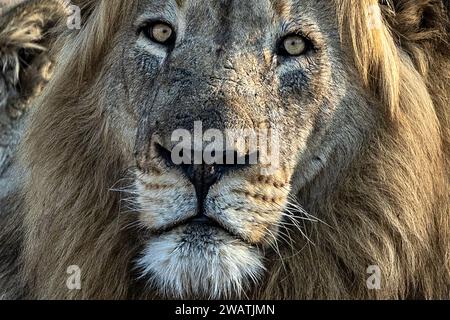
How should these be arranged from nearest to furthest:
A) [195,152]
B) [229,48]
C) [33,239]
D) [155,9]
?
[195,152], [229,48], [155,9], [33,239]

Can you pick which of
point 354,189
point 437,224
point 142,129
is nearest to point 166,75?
A: point 142,129

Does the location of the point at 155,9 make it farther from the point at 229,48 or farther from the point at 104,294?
the point at 104,294

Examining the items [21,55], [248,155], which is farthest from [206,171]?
[21,55]

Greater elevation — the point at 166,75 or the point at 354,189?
the point at 166,75

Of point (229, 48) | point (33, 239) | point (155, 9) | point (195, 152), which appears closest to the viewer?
point (195, 152)

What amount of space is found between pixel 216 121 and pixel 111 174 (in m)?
0.86

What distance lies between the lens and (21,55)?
7168 millimetres

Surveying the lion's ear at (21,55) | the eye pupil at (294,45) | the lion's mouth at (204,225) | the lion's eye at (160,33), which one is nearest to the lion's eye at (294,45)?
the eye pupil at (294,45)

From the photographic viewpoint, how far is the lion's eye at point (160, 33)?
4398 millimetres

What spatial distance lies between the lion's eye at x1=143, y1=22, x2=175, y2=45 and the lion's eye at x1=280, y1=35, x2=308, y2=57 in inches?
20.5

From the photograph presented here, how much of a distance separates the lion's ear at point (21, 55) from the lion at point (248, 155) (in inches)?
88.6

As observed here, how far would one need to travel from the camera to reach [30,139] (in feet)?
16.3

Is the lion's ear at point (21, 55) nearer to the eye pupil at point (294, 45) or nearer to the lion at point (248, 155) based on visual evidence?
the lion at point (248, 155)

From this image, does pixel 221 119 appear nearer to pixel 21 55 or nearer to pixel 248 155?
pixel 248 155
